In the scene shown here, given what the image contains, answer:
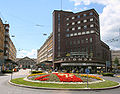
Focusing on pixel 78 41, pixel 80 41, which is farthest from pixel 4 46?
pixel 80 41

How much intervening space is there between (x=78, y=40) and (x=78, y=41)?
49 centimetres

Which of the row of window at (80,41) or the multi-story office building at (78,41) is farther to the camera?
the row of window at (80,41)

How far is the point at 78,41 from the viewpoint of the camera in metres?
69.3

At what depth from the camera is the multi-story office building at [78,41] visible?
62.0 m

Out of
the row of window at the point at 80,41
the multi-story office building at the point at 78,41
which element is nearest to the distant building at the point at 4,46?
the multi-story office building at the point at 78,41

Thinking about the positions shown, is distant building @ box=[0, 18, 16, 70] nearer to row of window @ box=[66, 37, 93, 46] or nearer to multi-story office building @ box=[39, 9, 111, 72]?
Answer: multi-story office building @ box=[39, 9, 111, 72]

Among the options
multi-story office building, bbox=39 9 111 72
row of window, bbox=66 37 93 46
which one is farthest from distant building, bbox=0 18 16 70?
row of window, bbox=66 37 93 46

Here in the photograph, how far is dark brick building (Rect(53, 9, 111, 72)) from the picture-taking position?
62.0 m

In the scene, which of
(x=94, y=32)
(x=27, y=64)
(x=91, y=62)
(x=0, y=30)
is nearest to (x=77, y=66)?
(x=91, y=62)

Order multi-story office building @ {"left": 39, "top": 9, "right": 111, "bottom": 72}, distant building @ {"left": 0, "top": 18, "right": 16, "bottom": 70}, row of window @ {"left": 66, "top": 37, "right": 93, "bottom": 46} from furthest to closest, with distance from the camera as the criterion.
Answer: row of window @ {"left": 66, "top": 37, "right": 93, "bottom": 46} → multi-story office building @ {"left": 39, "top": 9, "right": 111, "bottom": 72} → distant building @ {"left": 0, "top": 18, "right": 16, "bottom": 70}

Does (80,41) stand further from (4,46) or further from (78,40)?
(4,46)

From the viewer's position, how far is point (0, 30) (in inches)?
2165

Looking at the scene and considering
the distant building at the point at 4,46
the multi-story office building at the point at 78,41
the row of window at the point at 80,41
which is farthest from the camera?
the row of window at the point at 80,41

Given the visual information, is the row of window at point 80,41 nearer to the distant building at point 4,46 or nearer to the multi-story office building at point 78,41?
the multi-story office building at point 78,41
